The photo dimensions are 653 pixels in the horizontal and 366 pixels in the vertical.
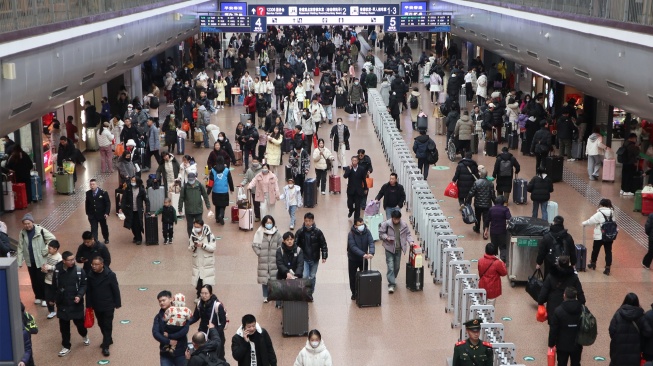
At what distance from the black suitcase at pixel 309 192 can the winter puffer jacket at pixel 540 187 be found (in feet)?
15.4

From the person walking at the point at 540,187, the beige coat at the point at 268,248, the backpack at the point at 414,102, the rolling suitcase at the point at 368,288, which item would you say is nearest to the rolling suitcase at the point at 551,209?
the person walking at the point at 540,187

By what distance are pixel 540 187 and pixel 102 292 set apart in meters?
9.02

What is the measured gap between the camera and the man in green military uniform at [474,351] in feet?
33.1

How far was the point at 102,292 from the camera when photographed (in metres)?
12.8

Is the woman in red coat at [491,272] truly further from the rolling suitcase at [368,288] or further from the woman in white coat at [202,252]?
the woman in white coat at [202,252]

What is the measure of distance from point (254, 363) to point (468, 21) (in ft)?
89.2

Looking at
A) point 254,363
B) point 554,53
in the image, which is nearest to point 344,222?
point 554,53

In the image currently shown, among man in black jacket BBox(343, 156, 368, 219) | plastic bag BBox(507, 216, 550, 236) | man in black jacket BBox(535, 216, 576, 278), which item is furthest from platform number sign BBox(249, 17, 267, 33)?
man in black jacket BBox(535, 216, 576, 278)

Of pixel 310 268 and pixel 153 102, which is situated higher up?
pixel 310 268

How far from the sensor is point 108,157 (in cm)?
2495

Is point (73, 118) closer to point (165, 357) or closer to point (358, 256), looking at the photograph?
point (358, 256)

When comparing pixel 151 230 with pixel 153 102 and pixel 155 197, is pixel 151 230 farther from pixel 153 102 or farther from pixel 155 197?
pixel 153 102

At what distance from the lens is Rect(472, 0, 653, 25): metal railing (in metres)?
14.9

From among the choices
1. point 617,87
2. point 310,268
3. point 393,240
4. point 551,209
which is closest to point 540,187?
point 551,209
